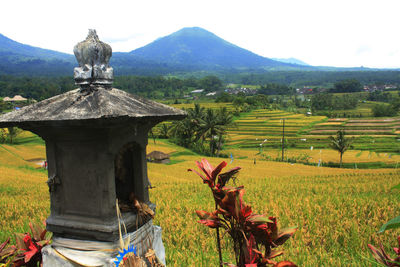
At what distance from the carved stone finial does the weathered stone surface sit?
11 centimetres

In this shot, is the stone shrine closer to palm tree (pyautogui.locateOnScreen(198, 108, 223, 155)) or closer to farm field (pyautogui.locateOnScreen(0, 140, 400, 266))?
farm field (pyautogui.locateOnScreen(0, 140, 400, 266))

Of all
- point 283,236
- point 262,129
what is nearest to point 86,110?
point 283,236

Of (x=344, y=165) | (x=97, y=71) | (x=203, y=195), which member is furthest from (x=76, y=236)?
(x=344, y=165)

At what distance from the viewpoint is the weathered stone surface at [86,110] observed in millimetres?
2340

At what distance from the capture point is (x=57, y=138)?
111 inches

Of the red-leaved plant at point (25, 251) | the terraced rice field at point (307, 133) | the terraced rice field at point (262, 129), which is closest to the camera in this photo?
the red-leaved plant at point (25, 251)

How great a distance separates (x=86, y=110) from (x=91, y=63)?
643 mm

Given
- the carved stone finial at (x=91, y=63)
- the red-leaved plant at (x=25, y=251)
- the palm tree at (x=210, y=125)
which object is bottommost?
the palm tree at (x=210, y=125)

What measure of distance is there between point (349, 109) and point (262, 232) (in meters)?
95.4

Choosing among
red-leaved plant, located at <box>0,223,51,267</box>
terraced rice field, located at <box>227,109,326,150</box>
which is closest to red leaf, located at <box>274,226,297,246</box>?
red-leaved plant, located at <box>0,223,51,267</box>

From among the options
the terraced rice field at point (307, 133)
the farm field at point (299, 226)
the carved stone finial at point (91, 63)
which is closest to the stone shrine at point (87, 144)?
→ the carved stone finial at point (91, 63)

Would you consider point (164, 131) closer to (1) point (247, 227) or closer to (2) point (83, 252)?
(2) point (83, 252)

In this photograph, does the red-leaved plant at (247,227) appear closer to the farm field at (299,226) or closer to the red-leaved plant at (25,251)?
the farm field at (299,226)

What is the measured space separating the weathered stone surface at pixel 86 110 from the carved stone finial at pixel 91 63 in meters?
0.11
